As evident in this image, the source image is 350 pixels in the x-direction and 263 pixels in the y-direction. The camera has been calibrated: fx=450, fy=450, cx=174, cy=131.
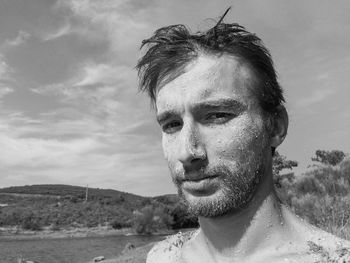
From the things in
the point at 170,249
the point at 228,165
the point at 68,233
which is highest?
the point at 68,233

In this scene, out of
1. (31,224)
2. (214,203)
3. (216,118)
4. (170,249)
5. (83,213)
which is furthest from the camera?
(83,213)

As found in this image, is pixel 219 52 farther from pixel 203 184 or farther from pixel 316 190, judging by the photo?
pixel 316 190

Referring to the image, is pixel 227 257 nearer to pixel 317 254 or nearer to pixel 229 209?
pixel 229 209

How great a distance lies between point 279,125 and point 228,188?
0.51 meters

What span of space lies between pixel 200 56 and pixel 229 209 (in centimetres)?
78

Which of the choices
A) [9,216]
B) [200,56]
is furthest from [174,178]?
[9,216]

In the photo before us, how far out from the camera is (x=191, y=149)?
2107 mm

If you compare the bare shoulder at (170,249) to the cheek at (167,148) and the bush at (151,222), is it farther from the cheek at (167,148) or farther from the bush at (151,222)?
the bush at (151,222)

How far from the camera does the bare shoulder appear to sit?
267 centimetres

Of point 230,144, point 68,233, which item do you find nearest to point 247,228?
point 230,144

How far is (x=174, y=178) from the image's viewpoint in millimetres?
2242

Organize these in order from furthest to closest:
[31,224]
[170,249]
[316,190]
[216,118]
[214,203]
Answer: [31,224], [316,190], [170,249], [216,118], [214,203]

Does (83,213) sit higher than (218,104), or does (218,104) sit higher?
(83,213)

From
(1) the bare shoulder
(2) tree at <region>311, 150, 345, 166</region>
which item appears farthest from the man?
(2) tree at <region>311, 150, 345, 166</region>
